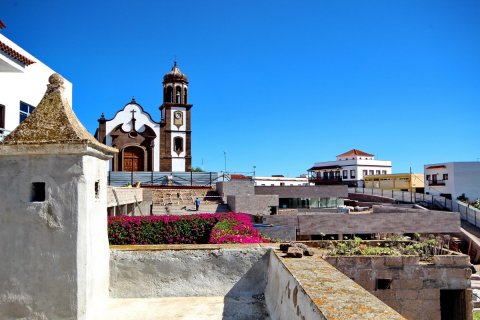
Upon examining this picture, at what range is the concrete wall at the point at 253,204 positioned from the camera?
23.7 m

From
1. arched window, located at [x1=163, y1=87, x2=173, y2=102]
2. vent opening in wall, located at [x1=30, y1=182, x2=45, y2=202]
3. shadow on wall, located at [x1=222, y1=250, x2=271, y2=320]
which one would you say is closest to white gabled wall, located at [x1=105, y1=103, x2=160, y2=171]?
arched window, located at [x1=163, y1=87, x2=173, y2=102]

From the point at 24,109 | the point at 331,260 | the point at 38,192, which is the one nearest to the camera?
the point at 38,192

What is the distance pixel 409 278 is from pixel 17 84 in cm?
1701

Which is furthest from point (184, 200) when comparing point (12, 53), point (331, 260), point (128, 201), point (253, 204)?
point (331, 260)

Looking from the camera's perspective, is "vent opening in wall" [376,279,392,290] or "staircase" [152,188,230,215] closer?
"vent opening in wall" [376,279,392,290]

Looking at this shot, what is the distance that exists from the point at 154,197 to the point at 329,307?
26.3 meters

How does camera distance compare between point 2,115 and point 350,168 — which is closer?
point 2,115

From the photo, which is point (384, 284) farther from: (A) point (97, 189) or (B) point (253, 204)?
(B) point (253, 204)

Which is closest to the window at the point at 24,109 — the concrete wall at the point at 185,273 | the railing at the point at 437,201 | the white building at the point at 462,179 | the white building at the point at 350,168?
the concrete wall at the point at 185,273

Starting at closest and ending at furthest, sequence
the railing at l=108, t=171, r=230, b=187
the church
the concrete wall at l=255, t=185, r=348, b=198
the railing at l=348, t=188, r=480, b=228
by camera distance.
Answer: the railing at l=348, t=188, r=480, b=228 < the concrete wall at l=255, t=185, r=348, b=198 < the railing at l=108, t=171, r=230, b=187 < the church

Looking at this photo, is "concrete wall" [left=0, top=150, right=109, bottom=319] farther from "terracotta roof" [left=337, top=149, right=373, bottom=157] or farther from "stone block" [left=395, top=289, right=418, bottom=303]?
"terracotta roof" [left=337, top=149, right=373, bottom=157]

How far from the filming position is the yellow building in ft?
198

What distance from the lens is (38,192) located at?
5090 mm

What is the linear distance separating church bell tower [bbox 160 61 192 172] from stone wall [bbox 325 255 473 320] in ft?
105
